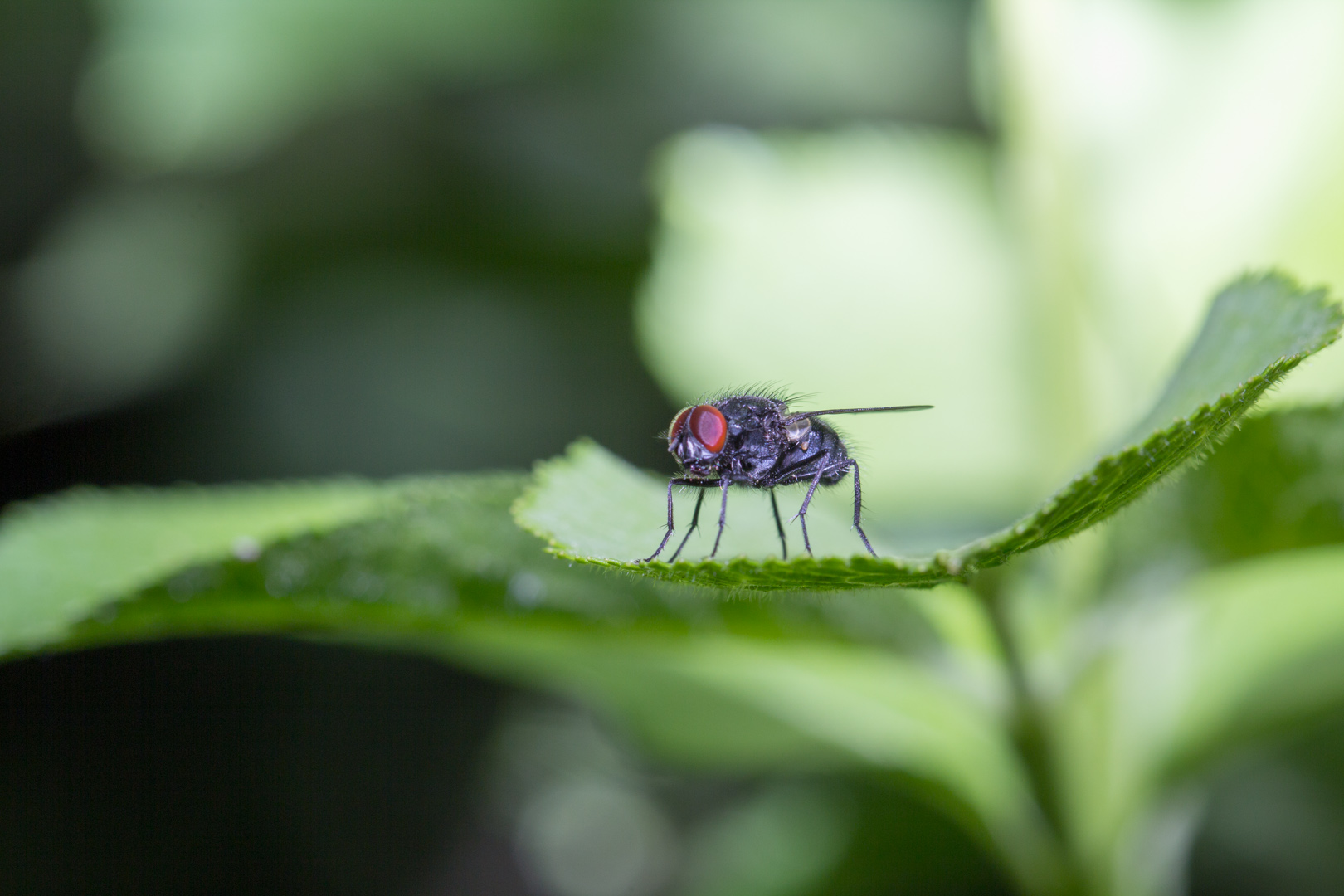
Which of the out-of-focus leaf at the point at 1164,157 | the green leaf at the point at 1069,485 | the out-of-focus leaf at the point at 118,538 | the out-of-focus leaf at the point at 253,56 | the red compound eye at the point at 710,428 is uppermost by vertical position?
the out-of-focus leaf at the point at 253,56

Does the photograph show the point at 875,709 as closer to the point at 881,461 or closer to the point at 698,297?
the point at 881,461

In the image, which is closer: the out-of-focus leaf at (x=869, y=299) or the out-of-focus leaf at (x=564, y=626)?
the out-of-focus leaf at (x=564, y=626)

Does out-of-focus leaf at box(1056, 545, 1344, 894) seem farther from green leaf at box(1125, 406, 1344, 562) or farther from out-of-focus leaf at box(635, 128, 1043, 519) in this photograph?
out-of-focus leaf at box(635, 128, 1043, 519)

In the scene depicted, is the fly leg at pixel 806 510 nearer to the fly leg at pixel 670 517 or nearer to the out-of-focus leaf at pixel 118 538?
the fly leg at pixel 670 517

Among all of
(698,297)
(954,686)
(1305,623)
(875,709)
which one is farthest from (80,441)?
(1305,623)

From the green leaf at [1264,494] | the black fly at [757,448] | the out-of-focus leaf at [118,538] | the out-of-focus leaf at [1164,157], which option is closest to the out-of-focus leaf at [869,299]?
the out-of-focus leaf at [1164,157]

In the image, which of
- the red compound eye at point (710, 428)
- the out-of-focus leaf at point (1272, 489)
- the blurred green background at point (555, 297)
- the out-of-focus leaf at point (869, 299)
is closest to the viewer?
the out-of-focus leaf at point (1272, 489)

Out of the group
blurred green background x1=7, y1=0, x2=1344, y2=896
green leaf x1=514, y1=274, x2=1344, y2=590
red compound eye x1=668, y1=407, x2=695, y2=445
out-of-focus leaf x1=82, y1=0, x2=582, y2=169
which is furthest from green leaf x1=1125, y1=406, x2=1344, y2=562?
out-of-focus leaf x1=82, y1=0, x2=582, y2=169
